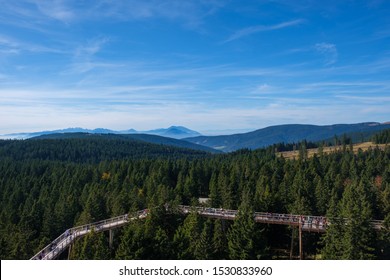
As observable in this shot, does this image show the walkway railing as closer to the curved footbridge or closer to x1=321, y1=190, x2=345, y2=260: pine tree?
the curved footbridge

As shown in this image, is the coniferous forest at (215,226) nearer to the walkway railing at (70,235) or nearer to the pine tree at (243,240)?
the pine tree at (243,240)

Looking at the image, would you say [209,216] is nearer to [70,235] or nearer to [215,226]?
[215,226]

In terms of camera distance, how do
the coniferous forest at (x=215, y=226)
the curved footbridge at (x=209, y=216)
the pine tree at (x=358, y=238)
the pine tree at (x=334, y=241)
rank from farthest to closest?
the curved footbridge at (x=209, y=216), the pine tree at (x=334, y=241), the coniferous forest at (x=215, y=226), the pine tree at (x=358, y=238)

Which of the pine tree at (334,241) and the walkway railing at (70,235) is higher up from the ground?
the pine tree at (334,241)

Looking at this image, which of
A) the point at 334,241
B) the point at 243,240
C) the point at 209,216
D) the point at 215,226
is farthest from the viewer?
the point at 209,216

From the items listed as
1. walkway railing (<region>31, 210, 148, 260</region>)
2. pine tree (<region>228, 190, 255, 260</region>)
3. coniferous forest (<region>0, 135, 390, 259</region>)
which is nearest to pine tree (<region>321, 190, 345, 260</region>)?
coniferous forest (<region>0, 135, 390, 259</region>)

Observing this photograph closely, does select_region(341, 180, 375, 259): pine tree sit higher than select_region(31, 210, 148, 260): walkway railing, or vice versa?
select_region(341, 180, 375, 259): pine tree

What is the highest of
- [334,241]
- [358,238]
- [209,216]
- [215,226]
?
[358,238]

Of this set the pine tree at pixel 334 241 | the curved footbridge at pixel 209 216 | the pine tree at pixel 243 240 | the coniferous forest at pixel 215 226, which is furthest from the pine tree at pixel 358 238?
the pine tree at pixel 243 240

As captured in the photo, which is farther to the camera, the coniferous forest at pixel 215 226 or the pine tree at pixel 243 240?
the pine tree at pixel 243 240

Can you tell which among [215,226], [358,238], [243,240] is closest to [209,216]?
[215,226]

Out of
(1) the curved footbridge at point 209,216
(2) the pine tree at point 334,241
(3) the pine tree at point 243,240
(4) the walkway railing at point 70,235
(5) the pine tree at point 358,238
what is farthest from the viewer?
(1) the curved footbridge at point 209,216
